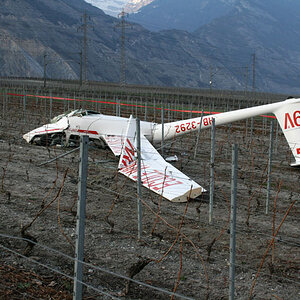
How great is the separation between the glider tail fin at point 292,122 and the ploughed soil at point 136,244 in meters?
0.97

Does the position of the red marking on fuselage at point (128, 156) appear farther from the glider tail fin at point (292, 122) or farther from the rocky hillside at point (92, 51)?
the rocky hillside at point (92, 51)

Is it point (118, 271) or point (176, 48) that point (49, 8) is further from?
point (118, 271)

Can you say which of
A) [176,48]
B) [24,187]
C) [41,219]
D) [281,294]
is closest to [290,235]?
[281,294]

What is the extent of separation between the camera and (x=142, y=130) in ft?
54.7

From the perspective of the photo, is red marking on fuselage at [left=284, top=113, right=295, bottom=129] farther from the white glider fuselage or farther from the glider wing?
the glider wing

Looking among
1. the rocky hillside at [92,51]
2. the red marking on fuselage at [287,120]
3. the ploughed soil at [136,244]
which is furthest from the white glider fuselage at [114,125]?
the rocky hillside at [92,51]

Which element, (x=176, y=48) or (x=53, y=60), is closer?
(x=53, y=60)

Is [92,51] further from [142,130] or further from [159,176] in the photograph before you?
[159,176]

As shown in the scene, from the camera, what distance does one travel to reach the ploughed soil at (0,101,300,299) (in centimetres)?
614

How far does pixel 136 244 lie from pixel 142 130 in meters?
9.26

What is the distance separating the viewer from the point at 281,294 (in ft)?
20.3

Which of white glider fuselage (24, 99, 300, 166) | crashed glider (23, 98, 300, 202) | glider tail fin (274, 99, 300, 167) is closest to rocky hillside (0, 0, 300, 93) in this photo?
white glider fuselage (24, 99, 300, 166)

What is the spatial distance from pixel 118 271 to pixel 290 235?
345 cm

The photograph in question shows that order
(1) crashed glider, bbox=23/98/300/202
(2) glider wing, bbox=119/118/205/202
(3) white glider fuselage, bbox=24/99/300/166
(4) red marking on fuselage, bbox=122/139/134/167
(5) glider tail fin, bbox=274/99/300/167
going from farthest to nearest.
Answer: (3) white glider fuselage, bbox=24/99/300/166
(5) glider tail fin, bbox=274/99/300/167
(1) crashed glider, bbox=23/98/300/202
(4) red marking on fuselage, bbox=122/139/134/167
(2) glider wing, bbox=119/118/205/202
